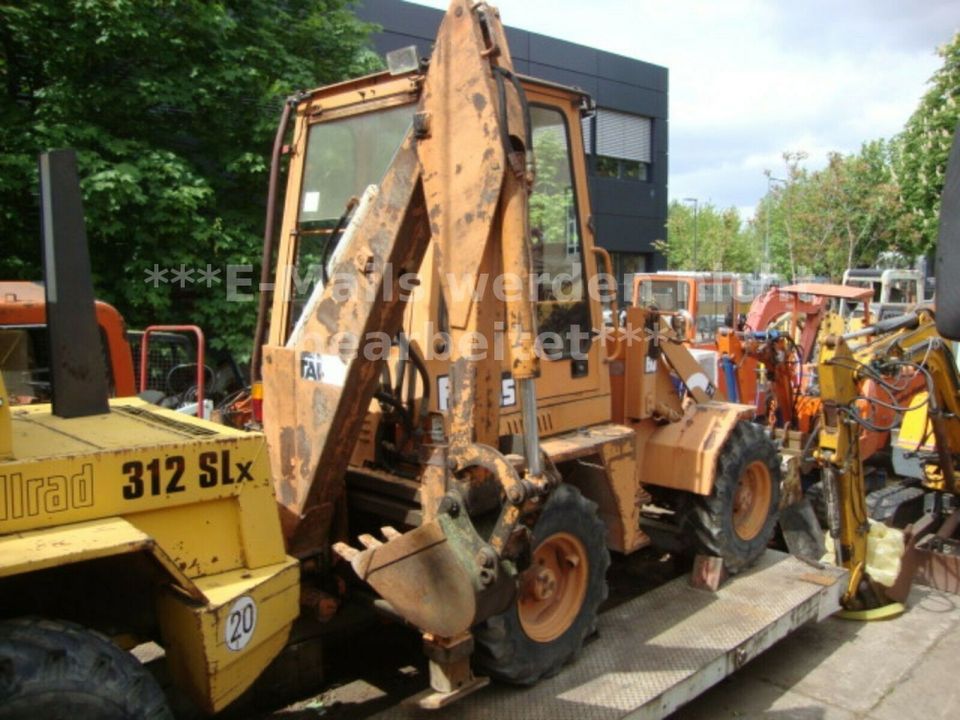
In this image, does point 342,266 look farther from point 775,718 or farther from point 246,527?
point 775,718

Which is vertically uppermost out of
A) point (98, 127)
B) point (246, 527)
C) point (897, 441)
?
point (98, 127)

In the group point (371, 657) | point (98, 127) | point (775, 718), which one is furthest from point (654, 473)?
point (98, 127)

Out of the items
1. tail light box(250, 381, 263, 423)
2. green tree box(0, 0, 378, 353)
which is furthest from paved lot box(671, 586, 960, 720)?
green tree box(0, 0, 378, 353)

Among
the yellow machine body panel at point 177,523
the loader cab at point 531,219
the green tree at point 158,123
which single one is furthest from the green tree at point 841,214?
the yellow machine body panel at point 177,523

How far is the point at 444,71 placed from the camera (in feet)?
10.4

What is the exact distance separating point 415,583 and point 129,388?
3932mm

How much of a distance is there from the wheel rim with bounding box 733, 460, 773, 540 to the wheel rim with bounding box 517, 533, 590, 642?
66.4 inches

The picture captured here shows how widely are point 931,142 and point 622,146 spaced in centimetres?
854

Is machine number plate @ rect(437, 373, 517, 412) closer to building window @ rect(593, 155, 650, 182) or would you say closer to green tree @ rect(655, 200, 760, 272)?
building window @ rect(593, 155, 650, 182)

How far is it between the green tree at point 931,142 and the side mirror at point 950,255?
61.6 feet

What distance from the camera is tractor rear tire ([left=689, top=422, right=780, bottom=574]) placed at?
4914 millimetres

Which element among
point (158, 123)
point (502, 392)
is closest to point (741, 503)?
point (502, 392)

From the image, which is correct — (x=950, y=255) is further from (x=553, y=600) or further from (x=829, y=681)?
(x=829, y=681)

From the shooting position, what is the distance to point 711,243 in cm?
4191
